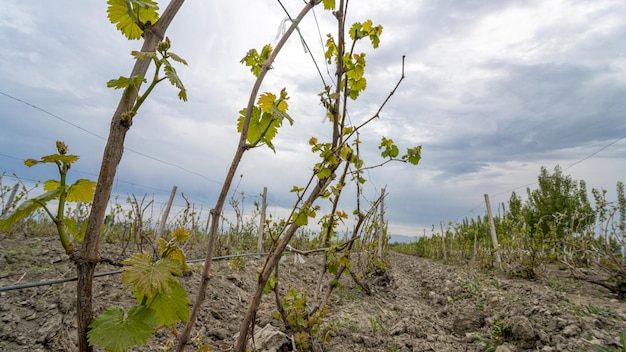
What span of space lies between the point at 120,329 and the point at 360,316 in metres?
3.23

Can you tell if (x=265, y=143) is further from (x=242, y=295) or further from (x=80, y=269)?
(x=242, y=295)

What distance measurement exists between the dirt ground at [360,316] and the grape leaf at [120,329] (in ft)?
4.49

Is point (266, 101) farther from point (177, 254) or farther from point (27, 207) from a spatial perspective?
point (27, 207)

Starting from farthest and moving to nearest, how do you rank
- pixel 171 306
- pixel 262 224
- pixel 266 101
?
pixel 262 224 → pixel 266 101 → pixel 171 306

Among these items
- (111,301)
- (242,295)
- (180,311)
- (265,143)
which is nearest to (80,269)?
(180,311)

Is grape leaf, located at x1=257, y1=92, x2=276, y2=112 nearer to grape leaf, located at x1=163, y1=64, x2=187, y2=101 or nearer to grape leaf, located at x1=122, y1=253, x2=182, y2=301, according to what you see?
grape leaf, located at x1=163, y1=64, x2=187, y2=101

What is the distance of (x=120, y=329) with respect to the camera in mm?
744

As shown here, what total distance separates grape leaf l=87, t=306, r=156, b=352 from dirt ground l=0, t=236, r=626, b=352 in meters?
1.37

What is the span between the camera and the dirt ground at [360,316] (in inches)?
91.2

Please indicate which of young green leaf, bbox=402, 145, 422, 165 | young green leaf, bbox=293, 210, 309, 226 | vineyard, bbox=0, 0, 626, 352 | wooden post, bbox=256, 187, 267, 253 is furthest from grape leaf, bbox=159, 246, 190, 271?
wooden post, bbox=256, 187, 267, 253

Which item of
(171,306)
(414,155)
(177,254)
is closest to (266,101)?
(177,254)

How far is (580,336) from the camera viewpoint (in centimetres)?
277

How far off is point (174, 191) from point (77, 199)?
7318mm

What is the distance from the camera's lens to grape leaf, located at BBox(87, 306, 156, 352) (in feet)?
2.35
